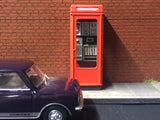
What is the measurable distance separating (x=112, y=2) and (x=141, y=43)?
156 centimetres

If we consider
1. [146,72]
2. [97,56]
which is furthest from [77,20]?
[146,72]

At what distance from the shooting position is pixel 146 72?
6.55 meters

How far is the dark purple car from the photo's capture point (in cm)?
376

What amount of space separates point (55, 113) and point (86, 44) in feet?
8.17

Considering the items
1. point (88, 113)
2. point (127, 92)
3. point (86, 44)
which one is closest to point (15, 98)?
point (88, 113)

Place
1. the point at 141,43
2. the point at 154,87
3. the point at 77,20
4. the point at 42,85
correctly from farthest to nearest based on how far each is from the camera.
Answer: the point at 141,43 < the point at 154,87 < the point at 77,20 < the point at 42,85

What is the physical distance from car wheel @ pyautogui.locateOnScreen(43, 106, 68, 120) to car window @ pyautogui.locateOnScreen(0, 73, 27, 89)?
639mm

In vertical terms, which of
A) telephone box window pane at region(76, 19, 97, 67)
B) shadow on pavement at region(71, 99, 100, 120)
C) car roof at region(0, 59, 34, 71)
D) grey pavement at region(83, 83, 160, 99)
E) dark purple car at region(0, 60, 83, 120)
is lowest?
shadow on pavement at region(71, 99, 100, 120)

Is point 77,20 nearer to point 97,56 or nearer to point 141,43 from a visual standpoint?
point 97,56

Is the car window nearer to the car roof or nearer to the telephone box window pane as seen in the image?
the car roof

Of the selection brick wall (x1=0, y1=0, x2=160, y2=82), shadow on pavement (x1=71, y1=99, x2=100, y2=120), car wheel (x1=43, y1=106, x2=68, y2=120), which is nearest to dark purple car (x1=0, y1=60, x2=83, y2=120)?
car wheel (x1=43, y1=106, x2=68, y2=120)

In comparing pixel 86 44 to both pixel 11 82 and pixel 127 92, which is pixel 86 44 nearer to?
pixel 127 92

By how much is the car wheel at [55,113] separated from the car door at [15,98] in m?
0.30

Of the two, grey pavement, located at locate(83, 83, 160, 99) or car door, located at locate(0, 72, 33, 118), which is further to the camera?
grey pavement, located at locate(83, 83, 160, 99)
